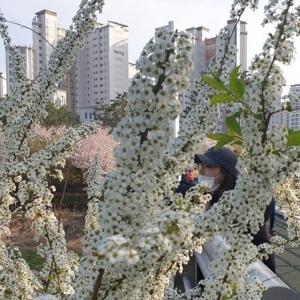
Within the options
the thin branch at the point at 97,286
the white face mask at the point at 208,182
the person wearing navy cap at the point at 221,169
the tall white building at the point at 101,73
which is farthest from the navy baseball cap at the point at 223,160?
the tall white building at the point at 101,73

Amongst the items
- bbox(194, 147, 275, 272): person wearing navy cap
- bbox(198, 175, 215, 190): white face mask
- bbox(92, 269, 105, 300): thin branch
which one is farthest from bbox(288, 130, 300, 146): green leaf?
bbox(194, 147, 275, 272): person wearing navy cap

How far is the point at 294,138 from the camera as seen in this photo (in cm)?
144

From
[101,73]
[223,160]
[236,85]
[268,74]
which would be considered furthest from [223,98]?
[101,73]

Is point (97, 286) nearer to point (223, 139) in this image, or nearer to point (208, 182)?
point (223, 139)

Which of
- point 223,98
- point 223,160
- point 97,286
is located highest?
point 223,98

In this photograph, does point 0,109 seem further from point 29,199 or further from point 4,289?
point 4,289

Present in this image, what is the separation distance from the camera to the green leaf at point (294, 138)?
56.6 inches

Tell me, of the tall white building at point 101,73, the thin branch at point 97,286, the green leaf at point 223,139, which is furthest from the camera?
the tall white building at point 101,73

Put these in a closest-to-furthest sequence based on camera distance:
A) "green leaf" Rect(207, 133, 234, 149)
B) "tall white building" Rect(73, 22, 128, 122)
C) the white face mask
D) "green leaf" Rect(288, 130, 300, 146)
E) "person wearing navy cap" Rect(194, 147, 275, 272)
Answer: "green leaf" Rect(288, 130, 300, 146)
"green leaf" Rect(207, 133, 234, 149)
the white face mask
"person wearing navy cap" Rect(194, 147, 275, 272)
"tall white building" Rect(73, 22, 128, 122)

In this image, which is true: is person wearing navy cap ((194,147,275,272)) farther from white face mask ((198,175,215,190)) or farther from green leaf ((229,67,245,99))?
green leaf ((229,67,245,99))

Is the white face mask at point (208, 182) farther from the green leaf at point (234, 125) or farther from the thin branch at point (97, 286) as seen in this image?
the thin branch at point (97, 286)

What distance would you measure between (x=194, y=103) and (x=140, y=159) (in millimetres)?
1131

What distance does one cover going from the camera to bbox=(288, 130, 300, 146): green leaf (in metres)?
1.44

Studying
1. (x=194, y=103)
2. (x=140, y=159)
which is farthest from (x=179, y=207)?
(x=194, y=103)
